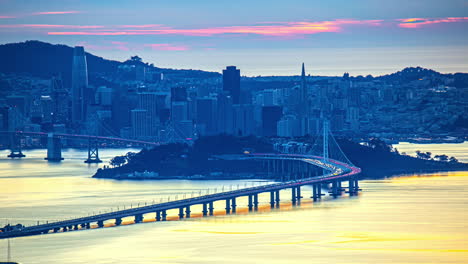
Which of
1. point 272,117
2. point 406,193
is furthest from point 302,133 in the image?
point 406,193

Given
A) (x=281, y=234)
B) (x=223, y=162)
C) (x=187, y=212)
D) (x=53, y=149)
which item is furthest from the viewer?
(x=53, y=149)

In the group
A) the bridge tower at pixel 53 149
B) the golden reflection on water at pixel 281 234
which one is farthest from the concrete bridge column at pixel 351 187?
the bridge tower at pixel 53 149

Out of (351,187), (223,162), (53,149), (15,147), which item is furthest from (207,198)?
(15,147)

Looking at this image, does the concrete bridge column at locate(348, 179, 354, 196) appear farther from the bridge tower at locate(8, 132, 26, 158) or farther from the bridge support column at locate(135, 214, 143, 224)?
the bridge tower at locate(8, 132, 26, 158)

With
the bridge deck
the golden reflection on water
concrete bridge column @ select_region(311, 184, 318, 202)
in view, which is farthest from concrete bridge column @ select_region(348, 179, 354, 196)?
concrete bridge column @ select_region(311, 184, 318, 202)

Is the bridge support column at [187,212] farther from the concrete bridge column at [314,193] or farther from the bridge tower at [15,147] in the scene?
the bridge tower at [15,147]

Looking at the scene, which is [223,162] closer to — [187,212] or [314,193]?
[314,193]
